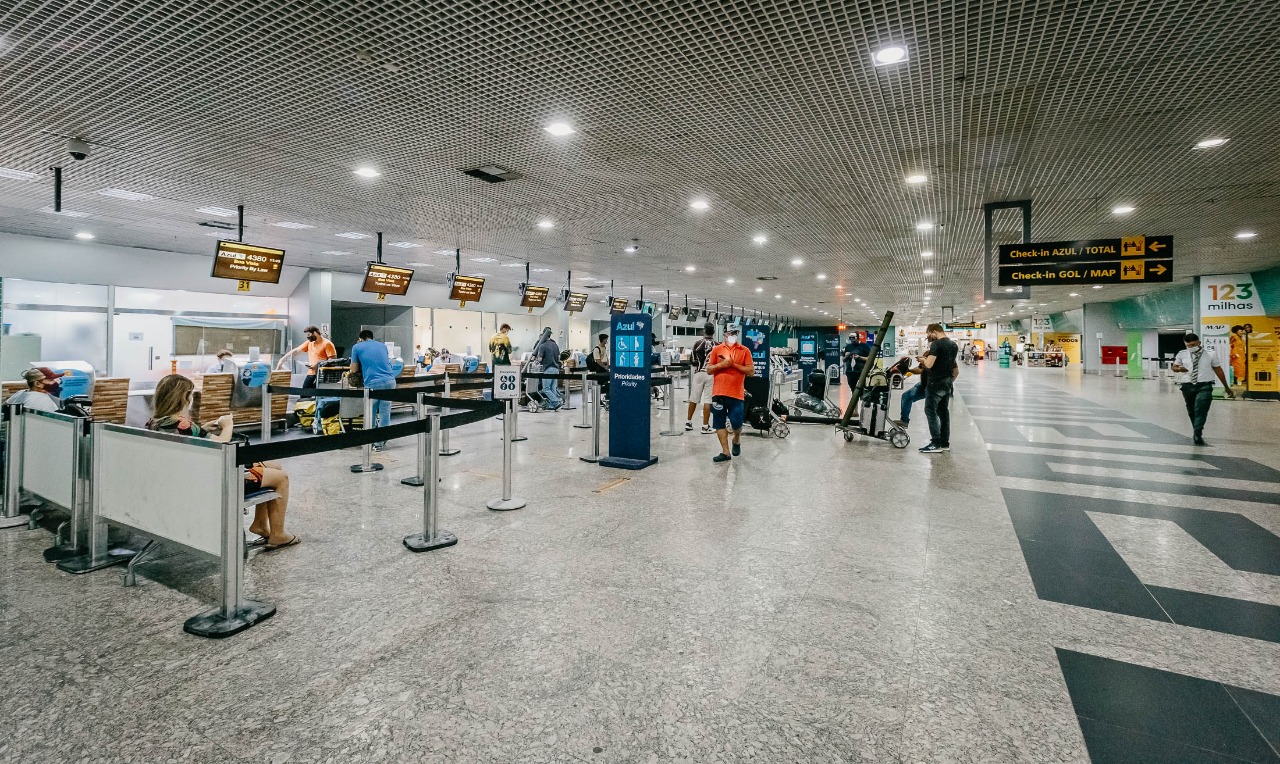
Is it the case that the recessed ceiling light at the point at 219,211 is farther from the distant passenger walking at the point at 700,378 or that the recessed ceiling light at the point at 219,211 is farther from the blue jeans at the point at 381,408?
the distant passenger walking at the point at 700,378

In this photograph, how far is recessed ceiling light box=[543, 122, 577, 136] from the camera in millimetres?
5523

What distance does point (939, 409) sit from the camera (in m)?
7.96

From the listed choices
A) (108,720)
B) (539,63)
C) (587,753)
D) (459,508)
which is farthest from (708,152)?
(108,720)

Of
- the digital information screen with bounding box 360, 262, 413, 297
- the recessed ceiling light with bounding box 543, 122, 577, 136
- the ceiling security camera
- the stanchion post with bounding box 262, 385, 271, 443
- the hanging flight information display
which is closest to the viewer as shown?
the recessed ceiling light with bounding box 543, 122, 577, 136

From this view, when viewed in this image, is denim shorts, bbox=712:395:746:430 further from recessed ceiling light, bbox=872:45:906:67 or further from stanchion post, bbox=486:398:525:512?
recessed ceiling light, bbox=872:45:906:67

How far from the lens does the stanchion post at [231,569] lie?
9.18 feet

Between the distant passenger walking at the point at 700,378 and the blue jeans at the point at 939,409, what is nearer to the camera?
the blue jeans at the point at 939,409

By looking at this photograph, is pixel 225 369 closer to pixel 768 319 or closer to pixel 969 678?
pixel 969 678

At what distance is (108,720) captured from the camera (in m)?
2.10

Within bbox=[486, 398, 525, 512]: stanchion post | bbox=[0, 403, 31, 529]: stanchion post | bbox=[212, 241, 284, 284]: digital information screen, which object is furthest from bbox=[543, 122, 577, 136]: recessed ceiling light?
bbox=[212, 241, 284, 284]: digital information screen

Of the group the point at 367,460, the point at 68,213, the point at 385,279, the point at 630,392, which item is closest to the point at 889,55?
the point at 630,392

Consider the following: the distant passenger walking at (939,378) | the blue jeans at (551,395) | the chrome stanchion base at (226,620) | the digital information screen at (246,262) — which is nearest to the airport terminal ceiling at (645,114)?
the digital information screen at (246,262)

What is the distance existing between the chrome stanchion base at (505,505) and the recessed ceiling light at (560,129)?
3.61m

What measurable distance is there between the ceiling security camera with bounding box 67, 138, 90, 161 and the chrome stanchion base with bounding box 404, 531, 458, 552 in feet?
19.1
